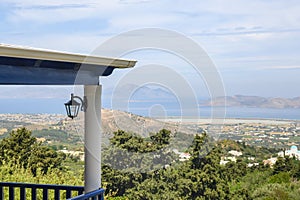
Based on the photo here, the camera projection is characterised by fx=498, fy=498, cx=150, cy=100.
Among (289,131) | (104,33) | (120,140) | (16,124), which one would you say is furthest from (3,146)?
(289,131)

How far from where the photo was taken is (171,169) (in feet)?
33.9

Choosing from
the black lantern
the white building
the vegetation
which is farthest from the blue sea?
the black lantern

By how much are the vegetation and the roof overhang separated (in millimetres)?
5858

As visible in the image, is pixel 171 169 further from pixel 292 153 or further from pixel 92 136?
pixel 92 136

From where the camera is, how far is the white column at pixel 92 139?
3732 millimetres

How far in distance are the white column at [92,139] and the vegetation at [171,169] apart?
18.5 ft

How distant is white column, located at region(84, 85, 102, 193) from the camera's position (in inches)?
147

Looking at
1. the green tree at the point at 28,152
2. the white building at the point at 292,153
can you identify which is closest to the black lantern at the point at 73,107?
the green tree at the point at 28,152

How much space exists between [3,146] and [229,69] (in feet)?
19.7

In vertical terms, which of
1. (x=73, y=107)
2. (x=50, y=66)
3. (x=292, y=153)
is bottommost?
(x=292, y=153)

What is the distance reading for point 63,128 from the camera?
34.0ft

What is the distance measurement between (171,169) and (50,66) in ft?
24.1

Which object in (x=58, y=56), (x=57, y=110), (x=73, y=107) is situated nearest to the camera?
(x=58, y=56)

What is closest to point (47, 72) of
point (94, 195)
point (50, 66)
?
point (50, 66)
